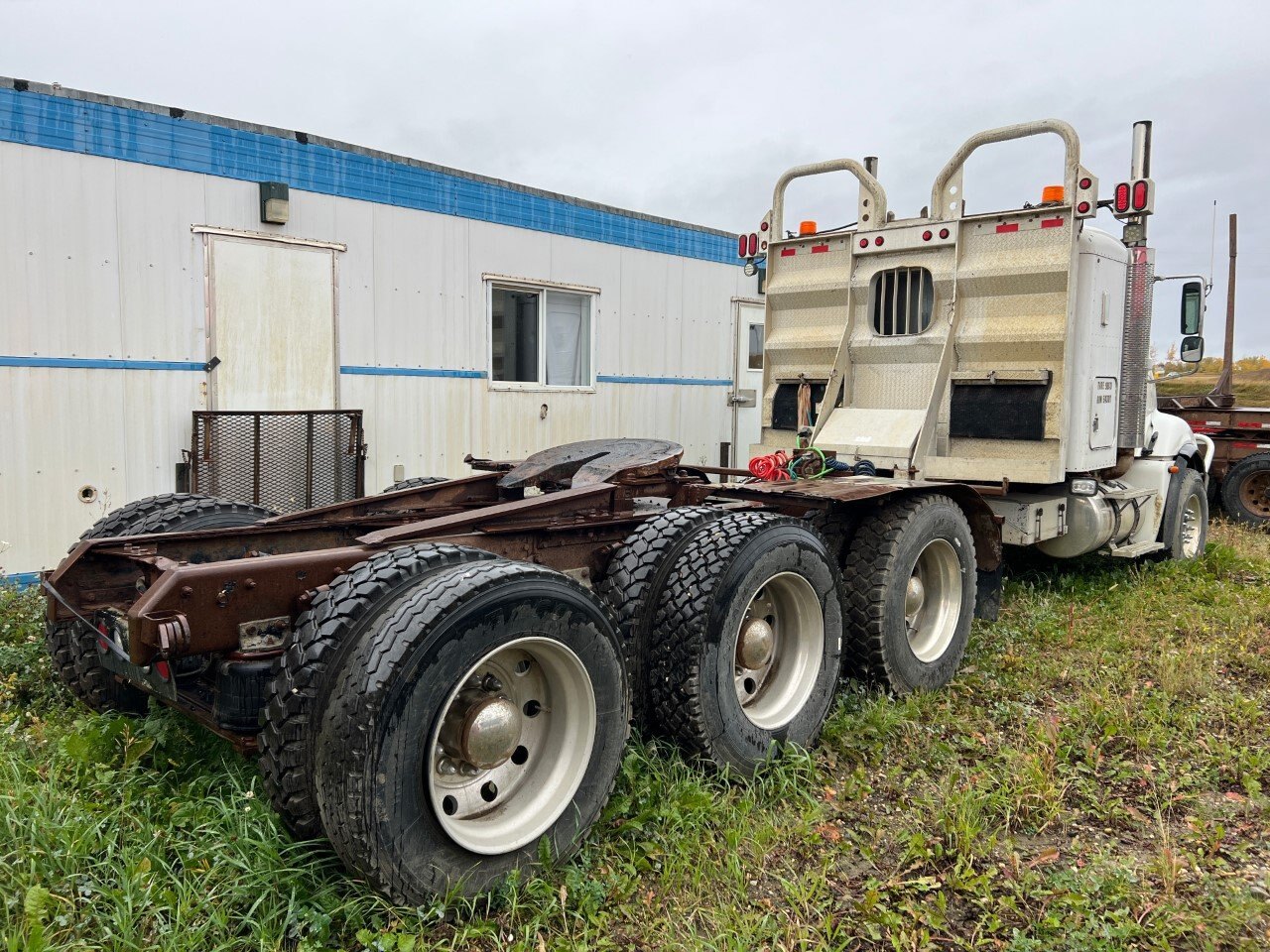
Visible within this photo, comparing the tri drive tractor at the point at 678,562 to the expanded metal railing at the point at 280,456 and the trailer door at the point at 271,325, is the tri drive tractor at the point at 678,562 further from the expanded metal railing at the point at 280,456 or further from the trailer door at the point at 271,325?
the trailer door at the point at 271,325

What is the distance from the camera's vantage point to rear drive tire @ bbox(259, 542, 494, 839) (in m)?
2.59

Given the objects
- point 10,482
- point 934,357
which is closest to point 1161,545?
point 934,357

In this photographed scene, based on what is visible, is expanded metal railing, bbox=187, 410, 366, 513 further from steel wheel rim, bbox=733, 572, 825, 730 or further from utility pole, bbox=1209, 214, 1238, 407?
utility pole, bbox=1209, 214, 1238, 407

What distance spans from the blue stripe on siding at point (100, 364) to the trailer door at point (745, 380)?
632 centimetres

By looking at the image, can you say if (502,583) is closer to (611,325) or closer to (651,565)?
(651,565)

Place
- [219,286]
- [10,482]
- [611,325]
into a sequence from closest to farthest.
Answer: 1. [10,482]
2. [219,286]
3. [611,325]

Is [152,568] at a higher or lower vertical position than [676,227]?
lower

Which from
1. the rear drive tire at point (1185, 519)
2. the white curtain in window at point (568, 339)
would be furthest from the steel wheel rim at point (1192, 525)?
the white curtain in window at point (568, 339)

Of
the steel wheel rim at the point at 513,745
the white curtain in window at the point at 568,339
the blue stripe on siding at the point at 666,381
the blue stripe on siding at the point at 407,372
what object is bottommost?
the steel wheel rim at the point at 513,745

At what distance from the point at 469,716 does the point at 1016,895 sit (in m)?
1.79

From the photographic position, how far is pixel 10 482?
6.28 m

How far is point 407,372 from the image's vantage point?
8219 millimetres

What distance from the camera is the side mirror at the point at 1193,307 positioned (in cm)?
729

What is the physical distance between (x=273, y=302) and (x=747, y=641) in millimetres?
5185
